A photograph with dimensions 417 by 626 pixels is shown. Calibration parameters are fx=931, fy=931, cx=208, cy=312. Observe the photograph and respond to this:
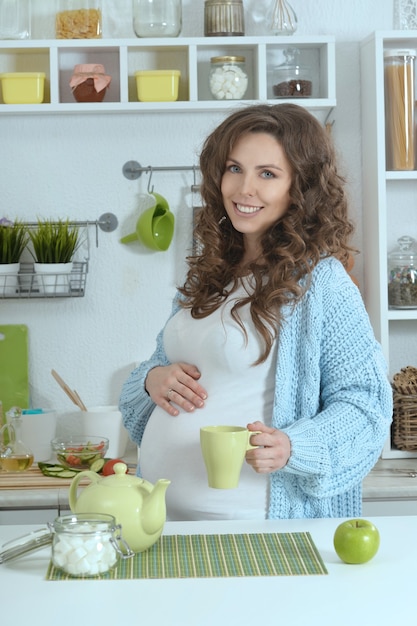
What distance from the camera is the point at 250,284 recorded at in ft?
5.59

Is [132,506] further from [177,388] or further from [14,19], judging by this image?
[14,19]

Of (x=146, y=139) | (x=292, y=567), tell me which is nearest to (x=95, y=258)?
(x=146, y=139)

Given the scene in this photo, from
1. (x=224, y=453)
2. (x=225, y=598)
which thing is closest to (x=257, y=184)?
(x=224, y=453)

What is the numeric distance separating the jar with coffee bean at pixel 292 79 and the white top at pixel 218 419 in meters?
1.15

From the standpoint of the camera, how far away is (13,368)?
2768 mm

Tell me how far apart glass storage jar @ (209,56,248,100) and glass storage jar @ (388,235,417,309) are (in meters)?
0.64

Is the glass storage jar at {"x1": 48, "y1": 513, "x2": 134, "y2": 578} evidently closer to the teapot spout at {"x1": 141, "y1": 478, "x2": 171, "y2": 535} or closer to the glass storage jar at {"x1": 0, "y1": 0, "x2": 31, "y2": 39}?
the teapot spout at {"x1": 141, "y1": 478, "x2": 171, "y2": 535}

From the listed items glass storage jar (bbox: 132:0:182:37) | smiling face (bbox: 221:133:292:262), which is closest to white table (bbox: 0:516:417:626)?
smiling face (bbox: 221:133:292:262)

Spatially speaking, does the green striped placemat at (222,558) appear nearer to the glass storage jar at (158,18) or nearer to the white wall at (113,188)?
the white wall at (113,188)

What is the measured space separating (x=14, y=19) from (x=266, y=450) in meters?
1.71

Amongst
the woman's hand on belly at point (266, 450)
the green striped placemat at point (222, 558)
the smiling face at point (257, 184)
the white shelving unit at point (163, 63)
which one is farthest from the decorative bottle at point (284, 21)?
the green striped placemat at point (222, 558)

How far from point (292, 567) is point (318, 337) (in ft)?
1.50

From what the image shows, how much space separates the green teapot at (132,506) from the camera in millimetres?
1317

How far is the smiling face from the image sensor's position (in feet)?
5.46
